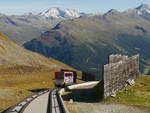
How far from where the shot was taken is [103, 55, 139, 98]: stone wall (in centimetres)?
5244

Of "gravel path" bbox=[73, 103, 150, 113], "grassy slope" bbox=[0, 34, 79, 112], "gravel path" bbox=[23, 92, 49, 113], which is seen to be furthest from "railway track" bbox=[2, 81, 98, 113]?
"grassy slope" bbox=[0, 34, 79, 112]

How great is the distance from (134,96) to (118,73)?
4.78 meters

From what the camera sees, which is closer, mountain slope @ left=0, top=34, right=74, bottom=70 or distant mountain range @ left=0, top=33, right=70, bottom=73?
distant mountain range @ left=0, top=33, right=70, bottom=73

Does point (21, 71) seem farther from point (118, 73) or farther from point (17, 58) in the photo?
point (118, 73)

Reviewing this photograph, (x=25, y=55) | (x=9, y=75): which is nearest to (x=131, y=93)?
(x=9, y=75)

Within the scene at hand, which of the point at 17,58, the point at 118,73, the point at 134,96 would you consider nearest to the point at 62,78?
the point at 118,73

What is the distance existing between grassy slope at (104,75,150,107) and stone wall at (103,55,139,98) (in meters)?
1.15

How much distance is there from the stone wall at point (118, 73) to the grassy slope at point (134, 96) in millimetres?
1145

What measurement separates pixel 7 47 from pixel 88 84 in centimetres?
6868

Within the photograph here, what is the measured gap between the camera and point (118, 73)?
2299 inches

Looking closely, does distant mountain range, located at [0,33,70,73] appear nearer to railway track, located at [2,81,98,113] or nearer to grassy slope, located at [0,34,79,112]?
grassy slope, located at [0,34,79,112]

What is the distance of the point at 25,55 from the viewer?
474 feet

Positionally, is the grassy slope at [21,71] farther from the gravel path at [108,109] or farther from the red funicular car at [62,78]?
the gravel path at [108,109]

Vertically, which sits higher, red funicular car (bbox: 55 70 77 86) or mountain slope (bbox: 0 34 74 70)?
mountain slope (bbox: 0 34 74 70)
